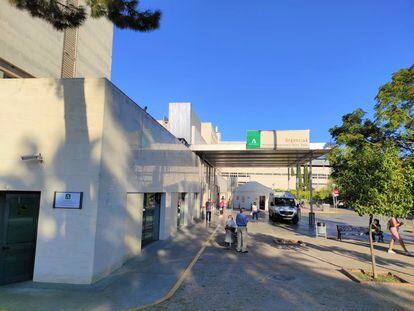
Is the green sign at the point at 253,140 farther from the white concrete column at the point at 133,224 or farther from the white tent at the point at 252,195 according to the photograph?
the white tent at the point at 252,195

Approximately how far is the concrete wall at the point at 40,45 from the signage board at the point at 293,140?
12922mm

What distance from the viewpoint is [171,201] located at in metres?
15.6

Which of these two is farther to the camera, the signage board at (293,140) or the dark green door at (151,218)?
the signage board at (293,140)

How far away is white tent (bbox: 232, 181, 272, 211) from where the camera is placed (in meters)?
42.9

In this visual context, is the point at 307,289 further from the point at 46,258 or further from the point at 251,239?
the point at 251,239

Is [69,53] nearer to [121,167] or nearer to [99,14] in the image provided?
[99,14]

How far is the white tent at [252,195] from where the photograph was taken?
141ft

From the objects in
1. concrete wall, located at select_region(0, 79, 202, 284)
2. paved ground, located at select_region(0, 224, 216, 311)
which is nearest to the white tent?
paved ground, located at select_region(0, 224, 216, 311)

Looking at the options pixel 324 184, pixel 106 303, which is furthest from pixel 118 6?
pixel 324 184

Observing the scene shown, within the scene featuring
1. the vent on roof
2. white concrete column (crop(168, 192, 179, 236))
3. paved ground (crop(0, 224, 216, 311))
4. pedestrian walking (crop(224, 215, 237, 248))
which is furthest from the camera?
the vent on roof

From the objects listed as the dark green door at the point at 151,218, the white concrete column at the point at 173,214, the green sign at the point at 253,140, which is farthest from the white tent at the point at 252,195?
the dark green door at the point at 151,218

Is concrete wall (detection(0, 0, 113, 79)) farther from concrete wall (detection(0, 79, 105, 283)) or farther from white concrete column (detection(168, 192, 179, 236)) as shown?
white concrete column (detection(168, 192, 179, 236))

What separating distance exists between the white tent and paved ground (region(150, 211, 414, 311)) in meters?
30.3

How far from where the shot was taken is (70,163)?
7.79m
